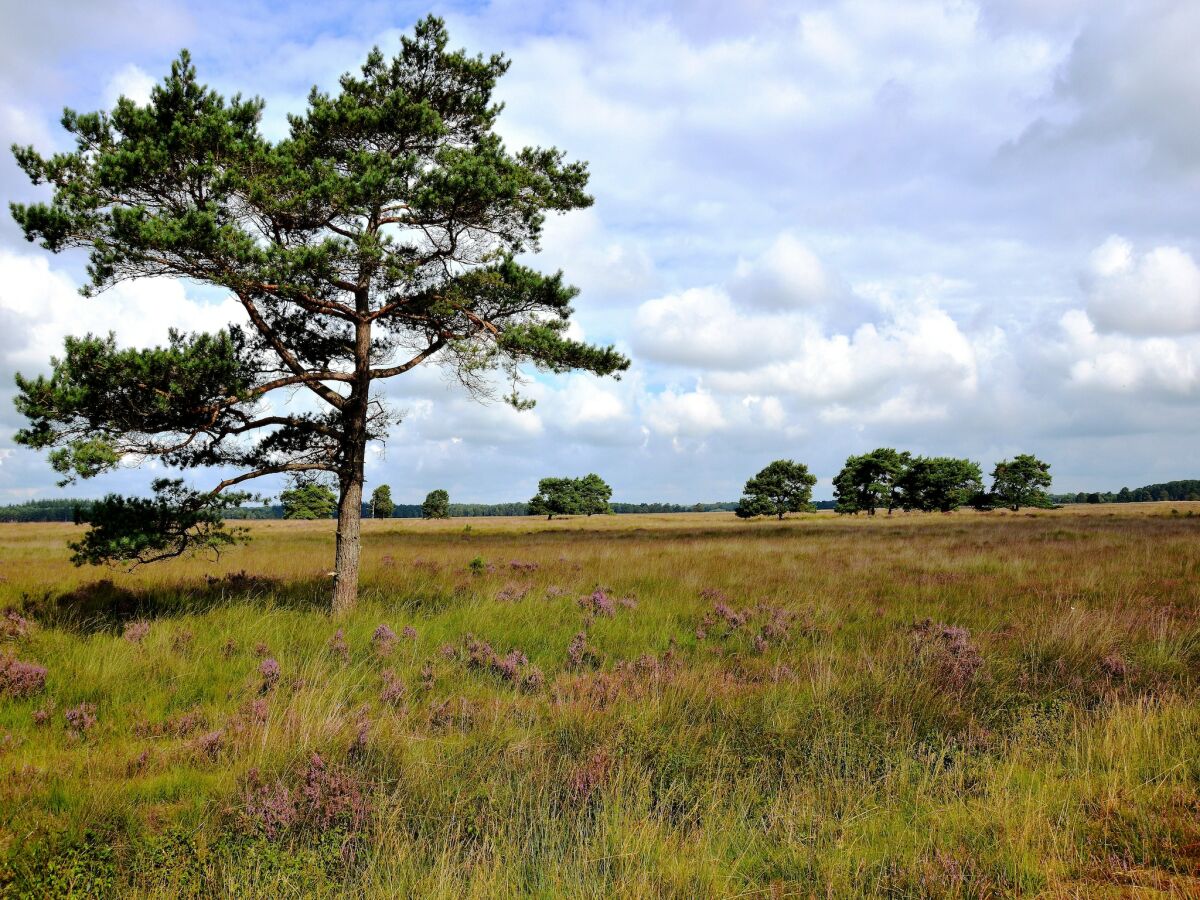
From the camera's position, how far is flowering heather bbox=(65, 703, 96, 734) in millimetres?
5457

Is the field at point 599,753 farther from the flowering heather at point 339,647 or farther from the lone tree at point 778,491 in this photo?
the lone tree at point 778,491

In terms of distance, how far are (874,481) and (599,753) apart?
88.8 metres

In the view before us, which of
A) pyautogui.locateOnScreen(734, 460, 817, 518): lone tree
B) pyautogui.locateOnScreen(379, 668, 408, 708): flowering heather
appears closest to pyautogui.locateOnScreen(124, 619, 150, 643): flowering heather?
pyautogui.locateOnScreen(379, 668, 408, 708): flowering heather

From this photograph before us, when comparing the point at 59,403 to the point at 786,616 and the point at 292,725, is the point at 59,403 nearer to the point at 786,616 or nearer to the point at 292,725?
the point at 292,725

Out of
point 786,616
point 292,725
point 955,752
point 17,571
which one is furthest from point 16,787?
point 17,571

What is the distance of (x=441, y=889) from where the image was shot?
10.1 feet

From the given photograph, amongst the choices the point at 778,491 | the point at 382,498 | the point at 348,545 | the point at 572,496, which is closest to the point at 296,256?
the point at 348,545

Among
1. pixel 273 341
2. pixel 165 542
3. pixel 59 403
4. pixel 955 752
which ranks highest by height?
pixel 273 341

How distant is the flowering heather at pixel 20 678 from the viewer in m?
6.18

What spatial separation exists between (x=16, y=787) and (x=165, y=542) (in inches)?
218

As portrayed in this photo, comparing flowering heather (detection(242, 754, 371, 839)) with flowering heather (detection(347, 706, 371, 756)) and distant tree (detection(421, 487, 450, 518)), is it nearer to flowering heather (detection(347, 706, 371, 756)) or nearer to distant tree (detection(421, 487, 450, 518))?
flowering heather (detection(347, 706, 371, 756))

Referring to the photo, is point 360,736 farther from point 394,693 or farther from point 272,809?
point 394,693

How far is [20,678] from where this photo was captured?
20.6 ft

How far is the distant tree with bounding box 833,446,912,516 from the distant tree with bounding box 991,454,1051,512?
1256 cm
